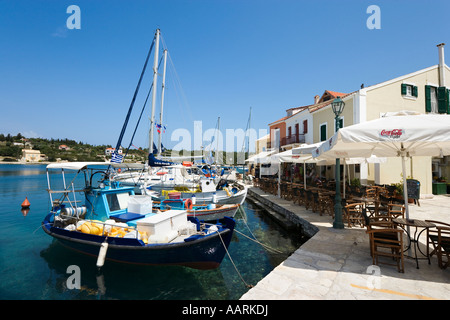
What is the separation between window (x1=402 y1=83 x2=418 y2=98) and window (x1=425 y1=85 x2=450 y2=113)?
0.96 metres

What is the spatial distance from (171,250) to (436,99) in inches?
818

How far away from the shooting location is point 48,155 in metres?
84.6

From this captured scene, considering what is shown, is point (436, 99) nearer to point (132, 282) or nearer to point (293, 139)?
point (293, 139)

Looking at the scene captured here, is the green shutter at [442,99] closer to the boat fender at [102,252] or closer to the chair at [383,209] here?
the chair at [383,209]

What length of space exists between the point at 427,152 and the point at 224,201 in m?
9.29

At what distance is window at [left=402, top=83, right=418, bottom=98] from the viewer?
1520cm

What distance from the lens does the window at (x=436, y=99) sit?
15.5 metres

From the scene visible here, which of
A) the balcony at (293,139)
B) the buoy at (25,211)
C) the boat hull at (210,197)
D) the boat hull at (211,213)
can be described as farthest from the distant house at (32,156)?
the boat hull at (211,213)

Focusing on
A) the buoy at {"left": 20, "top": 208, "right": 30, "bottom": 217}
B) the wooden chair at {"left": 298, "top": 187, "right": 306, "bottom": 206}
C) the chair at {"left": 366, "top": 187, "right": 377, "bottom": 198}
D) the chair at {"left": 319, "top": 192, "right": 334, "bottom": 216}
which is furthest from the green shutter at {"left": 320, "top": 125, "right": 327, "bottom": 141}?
the buoy at {"left": 20, "top": 208, "right": 30, "bottom": 217}

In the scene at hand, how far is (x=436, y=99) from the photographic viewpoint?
51.9ft

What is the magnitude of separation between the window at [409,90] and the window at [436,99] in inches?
37.7

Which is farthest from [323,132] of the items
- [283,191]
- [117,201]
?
[117,201]

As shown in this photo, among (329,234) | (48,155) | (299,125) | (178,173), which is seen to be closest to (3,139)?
(48,155)
